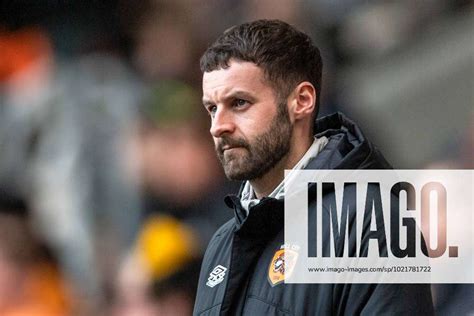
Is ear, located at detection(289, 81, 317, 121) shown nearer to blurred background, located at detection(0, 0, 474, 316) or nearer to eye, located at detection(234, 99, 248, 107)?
eye, located at detection(234, 99, 248, 107)

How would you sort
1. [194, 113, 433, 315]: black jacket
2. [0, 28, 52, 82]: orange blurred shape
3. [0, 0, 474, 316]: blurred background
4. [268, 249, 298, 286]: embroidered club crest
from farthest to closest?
[0, 28, 52, 82]: orange blurred shape < [0, 0, 474, 316]: blurred background < [268, 249, 298, 286]: embroidered club crest < [194, 113, 433, 315]: black jacket

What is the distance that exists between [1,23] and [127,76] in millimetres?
767

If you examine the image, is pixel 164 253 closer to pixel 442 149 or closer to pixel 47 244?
pixel 47 244

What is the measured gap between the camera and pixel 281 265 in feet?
7.05

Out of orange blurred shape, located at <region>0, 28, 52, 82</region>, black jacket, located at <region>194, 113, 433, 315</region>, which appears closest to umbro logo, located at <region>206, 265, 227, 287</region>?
black jacket, located at <region>194, 113, 433, 315</region>

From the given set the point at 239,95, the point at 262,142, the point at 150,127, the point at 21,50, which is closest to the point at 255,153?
the point at 262,142

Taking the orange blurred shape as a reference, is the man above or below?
below

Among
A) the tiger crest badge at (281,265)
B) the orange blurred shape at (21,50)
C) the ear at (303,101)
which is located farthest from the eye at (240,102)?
the orange blurred shape at (21,50)

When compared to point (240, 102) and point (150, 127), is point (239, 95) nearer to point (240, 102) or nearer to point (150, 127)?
point (240, 102)

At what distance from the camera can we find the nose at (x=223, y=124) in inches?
87.7

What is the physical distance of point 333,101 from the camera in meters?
3.91

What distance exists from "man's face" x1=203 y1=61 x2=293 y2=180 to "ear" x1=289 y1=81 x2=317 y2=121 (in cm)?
3

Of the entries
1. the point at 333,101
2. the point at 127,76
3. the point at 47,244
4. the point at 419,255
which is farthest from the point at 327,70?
the point at 419,255

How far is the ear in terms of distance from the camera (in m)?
2.30
